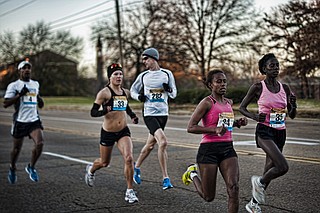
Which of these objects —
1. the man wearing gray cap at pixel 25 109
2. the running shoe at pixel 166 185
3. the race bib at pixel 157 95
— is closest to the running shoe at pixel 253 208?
the running shoe at pixel 166 185

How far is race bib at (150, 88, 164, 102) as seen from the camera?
360 inches

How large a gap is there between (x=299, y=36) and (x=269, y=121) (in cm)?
2119

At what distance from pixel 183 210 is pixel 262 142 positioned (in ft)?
4.58

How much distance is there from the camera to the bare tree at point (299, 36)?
83.4 feet

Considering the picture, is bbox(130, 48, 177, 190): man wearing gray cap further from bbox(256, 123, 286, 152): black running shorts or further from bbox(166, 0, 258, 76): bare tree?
bbox(166, 0, 258, 76): bare tree

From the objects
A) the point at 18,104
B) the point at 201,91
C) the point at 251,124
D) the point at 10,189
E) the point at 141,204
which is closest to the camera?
the point at 141,204

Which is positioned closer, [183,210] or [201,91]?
[183,210]

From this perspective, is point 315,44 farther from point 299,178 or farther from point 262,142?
point 262,142

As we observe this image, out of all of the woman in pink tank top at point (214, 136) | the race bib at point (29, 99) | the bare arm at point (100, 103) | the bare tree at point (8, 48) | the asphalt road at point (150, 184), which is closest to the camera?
the woman in pink tank top at point (214, 136)

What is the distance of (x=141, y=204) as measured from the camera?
7.62 m

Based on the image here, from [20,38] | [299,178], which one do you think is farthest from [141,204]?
[20,38]

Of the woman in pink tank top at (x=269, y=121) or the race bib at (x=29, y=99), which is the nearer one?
the woman in pink tank top at (x=269, y=121)

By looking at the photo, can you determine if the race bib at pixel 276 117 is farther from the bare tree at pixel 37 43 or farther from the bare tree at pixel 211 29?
the bare tree at pixel 37 43

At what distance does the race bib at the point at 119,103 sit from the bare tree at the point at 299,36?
59.4ft
